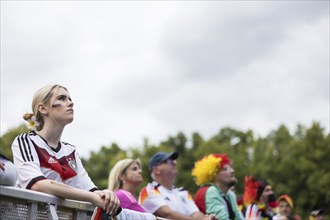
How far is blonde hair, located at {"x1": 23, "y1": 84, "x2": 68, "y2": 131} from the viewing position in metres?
5.53

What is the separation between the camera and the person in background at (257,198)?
11578mm

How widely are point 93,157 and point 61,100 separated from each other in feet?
118

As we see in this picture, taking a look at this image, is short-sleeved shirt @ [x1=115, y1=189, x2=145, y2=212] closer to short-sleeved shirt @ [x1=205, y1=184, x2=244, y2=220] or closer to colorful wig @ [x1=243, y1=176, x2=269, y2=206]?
short-sleeved shirt @ [x1=205, y1=184, x2=244, y2=220]

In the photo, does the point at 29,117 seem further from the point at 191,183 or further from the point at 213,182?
the point at 191,183

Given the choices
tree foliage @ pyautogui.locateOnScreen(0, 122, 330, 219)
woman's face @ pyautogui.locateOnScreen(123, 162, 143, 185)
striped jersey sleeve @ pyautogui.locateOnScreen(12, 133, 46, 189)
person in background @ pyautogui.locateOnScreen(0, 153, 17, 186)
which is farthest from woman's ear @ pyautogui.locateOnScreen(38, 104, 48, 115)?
tree foliage @ pyautogui.locateOnScreen(0, 122, 330, 219)

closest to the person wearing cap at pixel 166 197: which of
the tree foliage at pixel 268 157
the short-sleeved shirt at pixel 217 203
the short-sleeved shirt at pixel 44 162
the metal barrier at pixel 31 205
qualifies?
the short-sleeved shirt at pixel 217 203

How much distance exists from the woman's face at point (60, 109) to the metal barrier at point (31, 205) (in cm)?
79

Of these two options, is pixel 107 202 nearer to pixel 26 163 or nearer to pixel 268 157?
pixel 26 163

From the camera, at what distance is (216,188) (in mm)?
9922

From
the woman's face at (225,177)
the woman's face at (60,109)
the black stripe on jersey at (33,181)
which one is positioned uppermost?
the woman's face at (225,177)

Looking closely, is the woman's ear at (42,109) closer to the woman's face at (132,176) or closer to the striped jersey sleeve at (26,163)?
the striped jersey sleeve at (26,163)

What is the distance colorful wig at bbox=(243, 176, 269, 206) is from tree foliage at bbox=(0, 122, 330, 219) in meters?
17.3

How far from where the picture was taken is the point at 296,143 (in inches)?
1348

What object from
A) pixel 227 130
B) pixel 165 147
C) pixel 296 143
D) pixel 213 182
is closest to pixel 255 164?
pixel 296 143
